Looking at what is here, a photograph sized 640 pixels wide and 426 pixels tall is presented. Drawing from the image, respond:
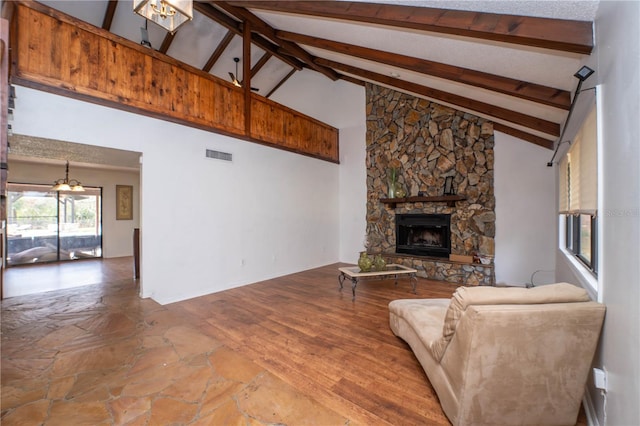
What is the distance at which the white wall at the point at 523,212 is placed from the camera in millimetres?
4645

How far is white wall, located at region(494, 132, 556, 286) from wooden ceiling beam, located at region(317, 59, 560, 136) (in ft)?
3.91

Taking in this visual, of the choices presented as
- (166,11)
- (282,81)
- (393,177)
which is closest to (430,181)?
(393,177)

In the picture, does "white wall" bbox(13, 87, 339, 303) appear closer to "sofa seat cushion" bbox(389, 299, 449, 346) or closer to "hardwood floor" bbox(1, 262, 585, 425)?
"hardwood floor" bbox(1, 262, 585, 425)

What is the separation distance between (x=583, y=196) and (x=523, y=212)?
2.97 meters

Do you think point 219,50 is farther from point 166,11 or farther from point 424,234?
point 424,234

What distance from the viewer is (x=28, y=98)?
2861 millimetres

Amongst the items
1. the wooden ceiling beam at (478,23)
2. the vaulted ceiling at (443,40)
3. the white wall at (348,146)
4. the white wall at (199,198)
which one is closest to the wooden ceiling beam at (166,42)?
the vaulted ceiling at (443,40)

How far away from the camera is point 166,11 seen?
7.70 ft

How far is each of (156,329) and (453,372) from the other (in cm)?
284

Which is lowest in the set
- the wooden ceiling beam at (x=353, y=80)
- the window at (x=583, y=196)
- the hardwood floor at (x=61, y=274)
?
the hardwood floor at (x=61, y=274)

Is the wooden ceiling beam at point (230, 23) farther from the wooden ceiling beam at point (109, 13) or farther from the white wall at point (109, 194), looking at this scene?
the white wall at point (109, 194)

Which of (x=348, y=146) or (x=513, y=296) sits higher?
(x=348, y=146)

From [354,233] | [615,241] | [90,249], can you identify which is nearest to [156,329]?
[615,241]

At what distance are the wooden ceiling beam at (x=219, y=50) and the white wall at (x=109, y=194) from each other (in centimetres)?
436
